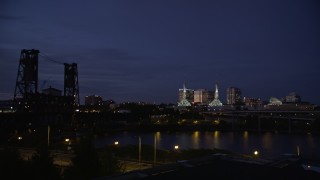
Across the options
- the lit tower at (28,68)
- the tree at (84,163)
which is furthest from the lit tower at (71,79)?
the tree at (84,163)

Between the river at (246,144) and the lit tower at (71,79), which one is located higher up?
the lit tower at (71,79)

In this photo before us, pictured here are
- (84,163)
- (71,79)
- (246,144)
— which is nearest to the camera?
(84,163)

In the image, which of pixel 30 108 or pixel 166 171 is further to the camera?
pixel 30 108

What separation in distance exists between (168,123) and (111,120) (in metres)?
5.75

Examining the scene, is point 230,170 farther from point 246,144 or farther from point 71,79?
point 71,79

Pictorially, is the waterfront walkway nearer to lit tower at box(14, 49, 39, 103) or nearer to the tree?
the tree

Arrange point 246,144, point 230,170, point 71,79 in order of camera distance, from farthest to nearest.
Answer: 1. point 71,79
2. point 246,144
3. point 230,170

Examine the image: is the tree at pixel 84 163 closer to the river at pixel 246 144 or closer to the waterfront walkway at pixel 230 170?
the waterfront walkway at pixel 230 170

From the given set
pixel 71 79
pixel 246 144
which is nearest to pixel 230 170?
pixel 246 144

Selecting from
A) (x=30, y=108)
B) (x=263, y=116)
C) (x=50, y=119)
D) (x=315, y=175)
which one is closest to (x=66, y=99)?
(x=50, y=119)

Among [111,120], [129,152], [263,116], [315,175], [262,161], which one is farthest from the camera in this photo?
[111,120]

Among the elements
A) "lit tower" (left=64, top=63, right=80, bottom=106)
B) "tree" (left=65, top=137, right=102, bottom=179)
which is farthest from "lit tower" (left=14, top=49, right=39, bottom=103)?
"tree" (left=65, top=137, right=102, bottom=179)

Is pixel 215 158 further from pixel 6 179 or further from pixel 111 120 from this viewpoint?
pixel 111 120

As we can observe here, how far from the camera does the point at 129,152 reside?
32.1ft
